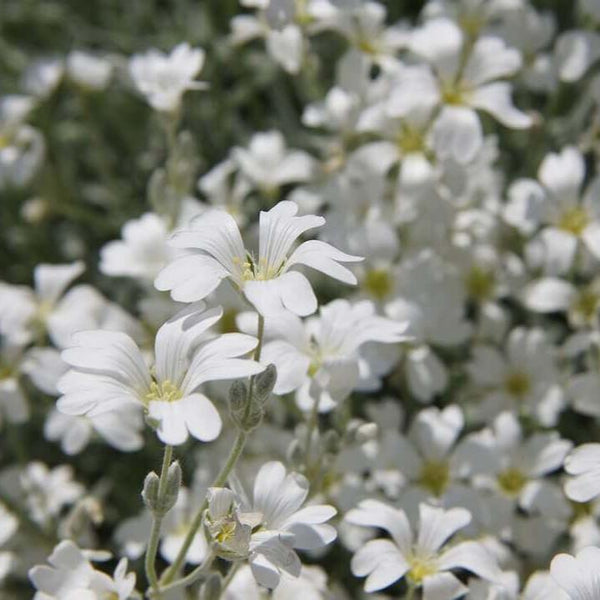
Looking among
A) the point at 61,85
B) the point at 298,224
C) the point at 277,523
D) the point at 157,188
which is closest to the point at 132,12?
the point at 61,85

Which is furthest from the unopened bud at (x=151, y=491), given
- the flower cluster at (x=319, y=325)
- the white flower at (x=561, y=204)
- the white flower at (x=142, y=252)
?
the white flower at (x=561, y=204)

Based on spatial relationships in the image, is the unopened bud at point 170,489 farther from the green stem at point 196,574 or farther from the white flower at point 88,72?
the white flower at point 88,72

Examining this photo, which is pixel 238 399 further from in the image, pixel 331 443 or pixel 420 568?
pixel 420 568

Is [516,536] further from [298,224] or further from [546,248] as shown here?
[298,224]

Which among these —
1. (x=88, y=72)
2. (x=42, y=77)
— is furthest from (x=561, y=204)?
(x=42, y=77)

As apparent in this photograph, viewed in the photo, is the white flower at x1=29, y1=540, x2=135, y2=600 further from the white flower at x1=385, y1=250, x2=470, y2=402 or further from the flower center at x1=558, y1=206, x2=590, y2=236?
the flower center at x1=558, y1=206, x2=590, y2=236

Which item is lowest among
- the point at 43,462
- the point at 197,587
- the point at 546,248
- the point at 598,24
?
the point at 43,462
